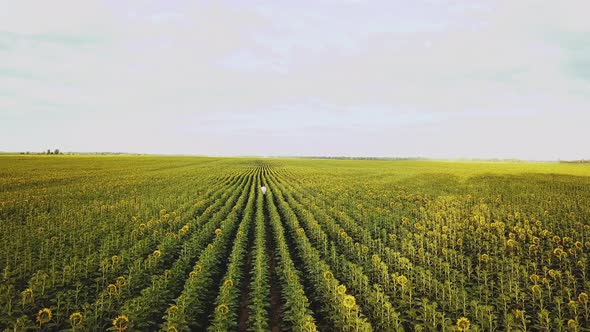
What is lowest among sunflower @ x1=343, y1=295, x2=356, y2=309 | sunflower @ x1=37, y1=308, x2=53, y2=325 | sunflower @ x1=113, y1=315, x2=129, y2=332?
sunflower @ x1=113, y1=315, x2=129, y2=332

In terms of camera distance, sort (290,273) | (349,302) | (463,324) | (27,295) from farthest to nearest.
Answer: (290,273) → (27,295) → (349,302) → (463,324)

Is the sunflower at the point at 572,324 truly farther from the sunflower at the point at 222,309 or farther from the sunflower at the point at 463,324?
the sunflower at the point at 222,309

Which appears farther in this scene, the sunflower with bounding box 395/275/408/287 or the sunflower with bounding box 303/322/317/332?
the sunflower with bounding box 395/275/408/287

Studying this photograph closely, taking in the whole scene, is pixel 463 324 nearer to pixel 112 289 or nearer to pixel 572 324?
pixel 572 324

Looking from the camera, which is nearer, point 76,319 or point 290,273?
point 76,319

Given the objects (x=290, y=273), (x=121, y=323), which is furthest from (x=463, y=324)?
(x=121, y=323)

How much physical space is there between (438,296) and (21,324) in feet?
29.2

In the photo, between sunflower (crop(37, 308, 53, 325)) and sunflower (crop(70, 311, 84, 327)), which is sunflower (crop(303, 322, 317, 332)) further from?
sunflower (crop(37, 308, 53, 325))

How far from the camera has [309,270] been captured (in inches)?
399

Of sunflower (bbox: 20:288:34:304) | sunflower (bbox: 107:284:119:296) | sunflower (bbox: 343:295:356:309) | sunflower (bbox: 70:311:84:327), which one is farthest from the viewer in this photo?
sunflower (bbox: 107:284:119:296)

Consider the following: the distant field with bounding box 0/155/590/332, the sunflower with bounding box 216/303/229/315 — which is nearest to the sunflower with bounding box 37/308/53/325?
the distant field with bounding box 0/155/590/332

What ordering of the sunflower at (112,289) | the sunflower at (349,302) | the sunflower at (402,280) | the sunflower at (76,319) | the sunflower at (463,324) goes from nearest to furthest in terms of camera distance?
the sunflower at (463,324)
the sunflower at (76,319)
the sunflower at (349,302)
the sunflower at (112,289)
the sunflower at (402,280)

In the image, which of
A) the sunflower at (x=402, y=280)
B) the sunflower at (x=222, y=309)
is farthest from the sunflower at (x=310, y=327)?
the sunflower at (x=402, y=280)

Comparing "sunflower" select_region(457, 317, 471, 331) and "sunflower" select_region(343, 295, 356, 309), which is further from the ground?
"sunflower" select_region(343, 295, 356, 309)
